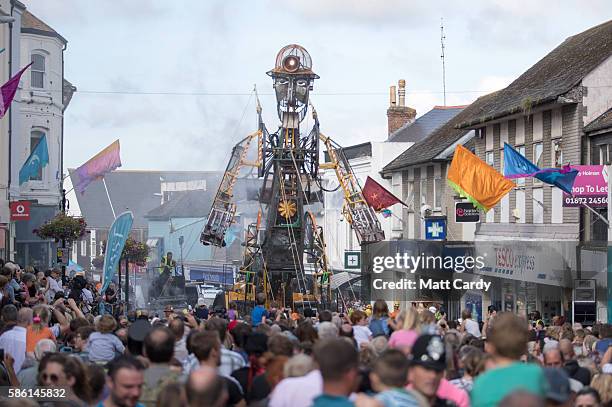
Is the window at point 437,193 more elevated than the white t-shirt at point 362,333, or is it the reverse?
the window at point 437,193

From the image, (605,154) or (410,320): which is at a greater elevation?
(605,154)

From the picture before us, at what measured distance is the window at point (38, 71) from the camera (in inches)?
1736

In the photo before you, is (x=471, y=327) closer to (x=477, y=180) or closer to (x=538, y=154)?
(x=477, y=180)

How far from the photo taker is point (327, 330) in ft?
36.3

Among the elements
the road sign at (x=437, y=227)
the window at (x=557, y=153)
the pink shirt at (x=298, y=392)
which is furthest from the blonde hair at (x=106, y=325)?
the road sign at (x=437, y=227)

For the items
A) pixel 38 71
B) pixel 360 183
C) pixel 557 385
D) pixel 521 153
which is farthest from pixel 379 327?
pixel 360 183

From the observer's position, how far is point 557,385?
627 cm

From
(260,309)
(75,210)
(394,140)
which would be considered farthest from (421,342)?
(75,210)

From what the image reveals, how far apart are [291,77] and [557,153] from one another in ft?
23.4

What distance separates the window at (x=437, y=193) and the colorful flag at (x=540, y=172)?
1544 cm

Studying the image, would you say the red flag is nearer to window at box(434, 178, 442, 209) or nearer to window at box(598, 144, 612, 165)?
window at box(598, 144, 612, 165)

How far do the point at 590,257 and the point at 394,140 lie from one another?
2766 centimetres

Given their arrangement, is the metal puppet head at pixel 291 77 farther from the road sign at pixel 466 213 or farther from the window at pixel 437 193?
the window at pixel 437 193

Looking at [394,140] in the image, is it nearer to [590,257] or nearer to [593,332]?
[590,257]
